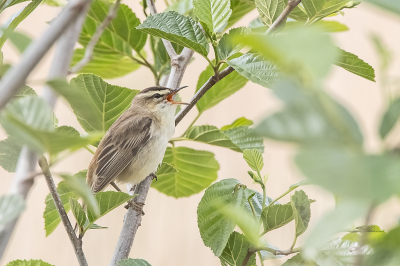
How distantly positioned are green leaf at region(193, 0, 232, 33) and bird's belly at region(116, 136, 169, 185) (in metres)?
0.78

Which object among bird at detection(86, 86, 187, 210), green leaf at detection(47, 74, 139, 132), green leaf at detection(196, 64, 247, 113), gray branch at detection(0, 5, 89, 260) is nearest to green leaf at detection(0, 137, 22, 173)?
gray branch at detection(0, 5, 89, 260)

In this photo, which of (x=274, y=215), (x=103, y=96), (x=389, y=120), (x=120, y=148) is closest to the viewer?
(x=389, y=120)

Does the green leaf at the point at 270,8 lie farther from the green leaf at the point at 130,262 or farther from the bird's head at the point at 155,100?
the bird's head at the point at 155,100

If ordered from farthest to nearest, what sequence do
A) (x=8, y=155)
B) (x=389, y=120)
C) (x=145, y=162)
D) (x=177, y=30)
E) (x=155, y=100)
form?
(x=155, y=100), (x=145, y=162), (x=177, y=30), (x=8, y=155), (x=389, y=120)

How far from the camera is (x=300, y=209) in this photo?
26.0 inches

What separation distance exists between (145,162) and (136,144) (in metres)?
0.15

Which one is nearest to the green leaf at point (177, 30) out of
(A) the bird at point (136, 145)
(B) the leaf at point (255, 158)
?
(B) the leaf at point (255, 158)

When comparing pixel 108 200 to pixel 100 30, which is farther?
pixel 108 200

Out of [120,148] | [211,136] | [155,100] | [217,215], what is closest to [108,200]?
[217,215]

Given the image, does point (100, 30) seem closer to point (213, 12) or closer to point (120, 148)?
point (213, 12)

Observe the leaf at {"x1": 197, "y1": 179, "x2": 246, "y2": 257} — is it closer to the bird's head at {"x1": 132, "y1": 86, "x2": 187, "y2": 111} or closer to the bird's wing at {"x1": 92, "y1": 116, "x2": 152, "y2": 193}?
the bird's wing at {"x1": 92, "y1": 116, "x2": 152, "y2": 193}

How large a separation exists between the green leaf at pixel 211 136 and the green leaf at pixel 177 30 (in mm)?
334

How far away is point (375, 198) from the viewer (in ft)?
0.55

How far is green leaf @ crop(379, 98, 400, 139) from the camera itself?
0.22m
